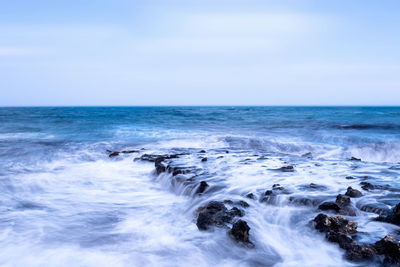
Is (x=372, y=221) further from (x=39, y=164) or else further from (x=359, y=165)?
(x=39, y=164)

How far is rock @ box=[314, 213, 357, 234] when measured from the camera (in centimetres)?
371

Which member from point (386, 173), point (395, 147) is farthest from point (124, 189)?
point (395, 147)

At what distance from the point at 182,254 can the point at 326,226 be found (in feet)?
6.30

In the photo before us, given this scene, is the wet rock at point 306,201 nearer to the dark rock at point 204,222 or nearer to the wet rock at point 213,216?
the wet rock at point 213,216

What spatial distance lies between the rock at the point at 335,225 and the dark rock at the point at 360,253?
0.40 metres

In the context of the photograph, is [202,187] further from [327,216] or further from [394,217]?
[394,217]

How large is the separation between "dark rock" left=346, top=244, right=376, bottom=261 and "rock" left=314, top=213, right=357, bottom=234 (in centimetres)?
40

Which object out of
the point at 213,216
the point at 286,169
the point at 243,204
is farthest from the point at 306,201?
the point at 286,169

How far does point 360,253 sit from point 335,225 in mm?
608

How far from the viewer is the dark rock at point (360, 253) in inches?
124

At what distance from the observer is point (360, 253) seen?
321 centimetres

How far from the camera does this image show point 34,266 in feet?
11.1

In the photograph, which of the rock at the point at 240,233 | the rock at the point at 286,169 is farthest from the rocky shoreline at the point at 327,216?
the rock at the point at 286,169

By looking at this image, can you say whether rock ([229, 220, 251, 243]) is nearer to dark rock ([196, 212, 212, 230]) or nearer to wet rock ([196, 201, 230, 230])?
wet rock ([196, 201, 230, 230])
